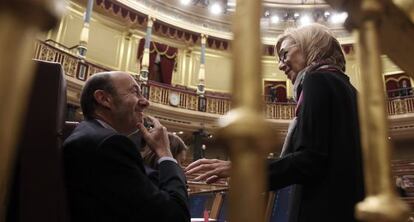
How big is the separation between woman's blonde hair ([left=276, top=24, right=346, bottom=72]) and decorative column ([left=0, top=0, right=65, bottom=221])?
1.15 m

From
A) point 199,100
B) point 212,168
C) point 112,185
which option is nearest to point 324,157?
point 212,168

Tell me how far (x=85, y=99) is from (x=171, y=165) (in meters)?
0.54

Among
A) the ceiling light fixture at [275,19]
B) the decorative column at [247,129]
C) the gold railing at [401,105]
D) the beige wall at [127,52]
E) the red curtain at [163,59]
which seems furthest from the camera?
the ceiling light fixture at [275,19]

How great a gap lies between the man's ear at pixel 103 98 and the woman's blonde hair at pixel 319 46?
0.84 m

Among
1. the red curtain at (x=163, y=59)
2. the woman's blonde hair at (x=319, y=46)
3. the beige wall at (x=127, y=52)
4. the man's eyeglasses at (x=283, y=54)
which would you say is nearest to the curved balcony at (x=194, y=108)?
the beige wall at (x=127, y=52)

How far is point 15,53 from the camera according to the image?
0.86 ft

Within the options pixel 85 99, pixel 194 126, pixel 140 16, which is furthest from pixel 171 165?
pixel 140 16

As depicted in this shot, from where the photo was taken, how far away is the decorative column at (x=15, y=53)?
0.85 ft

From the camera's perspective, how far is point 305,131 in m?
1.12

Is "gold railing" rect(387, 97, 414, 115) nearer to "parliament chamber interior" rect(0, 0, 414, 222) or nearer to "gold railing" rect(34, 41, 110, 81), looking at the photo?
"parliament chamber interior" rect(0, 0, 414, 222)

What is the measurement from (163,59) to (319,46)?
12.5m

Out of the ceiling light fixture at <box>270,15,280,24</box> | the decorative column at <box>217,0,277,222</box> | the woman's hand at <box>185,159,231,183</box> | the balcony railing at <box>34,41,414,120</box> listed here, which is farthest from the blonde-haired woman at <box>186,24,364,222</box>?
the ceiling light fixture at <box>270,15,280,24</box>

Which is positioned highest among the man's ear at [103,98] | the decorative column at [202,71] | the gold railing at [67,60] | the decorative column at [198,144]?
the decorative column at [202,71]

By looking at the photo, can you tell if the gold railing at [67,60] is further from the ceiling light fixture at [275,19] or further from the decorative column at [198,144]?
the ceiling light fixture at [275,19]
